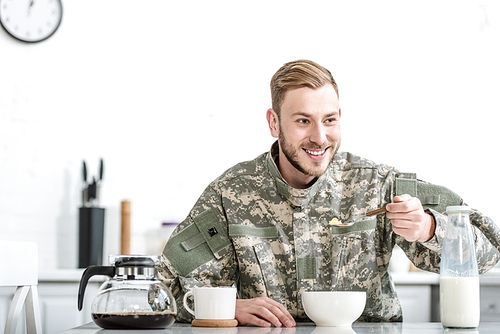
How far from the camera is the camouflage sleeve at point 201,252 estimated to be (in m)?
1.48

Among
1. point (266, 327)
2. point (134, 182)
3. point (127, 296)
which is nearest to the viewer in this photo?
point (127, 296)

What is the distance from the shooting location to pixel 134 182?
96.3 inches

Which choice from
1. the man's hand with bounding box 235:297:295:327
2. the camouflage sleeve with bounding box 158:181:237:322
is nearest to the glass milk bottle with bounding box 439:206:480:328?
the man's hand with bounding box 235:297:295:327

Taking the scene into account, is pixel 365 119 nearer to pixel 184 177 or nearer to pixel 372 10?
pixel 372 10

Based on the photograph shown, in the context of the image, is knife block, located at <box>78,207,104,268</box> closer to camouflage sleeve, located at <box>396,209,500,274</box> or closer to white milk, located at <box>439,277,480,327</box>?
camouflage sleeve, located at <box>396,209,500,274</box>

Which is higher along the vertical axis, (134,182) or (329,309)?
(134,182)

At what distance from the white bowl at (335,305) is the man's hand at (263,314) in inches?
4.2

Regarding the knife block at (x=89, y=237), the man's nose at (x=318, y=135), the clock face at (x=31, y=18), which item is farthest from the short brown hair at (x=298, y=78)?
the clock face at (x=31, y=18)

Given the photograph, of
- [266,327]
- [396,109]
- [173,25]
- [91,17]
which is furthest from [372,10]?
[266,327]

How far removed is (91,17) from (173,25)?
363mm

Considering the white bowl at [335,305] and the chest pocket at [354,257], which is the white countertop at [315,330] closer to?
the white bowl at [335,305]

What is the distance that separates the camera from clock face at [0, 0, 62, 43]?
2463 millimetres

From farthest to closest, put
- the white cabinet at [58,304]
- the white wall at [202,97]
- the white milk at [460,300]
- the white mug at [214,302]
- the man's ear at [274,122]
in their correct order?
the white wall at [202,97] < the white cabinet at [58,304] < the man's ear at [274,122] < the white mug at [214,302] < the white milk at [460,300]

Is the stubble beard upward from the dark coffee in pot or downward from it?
upward
